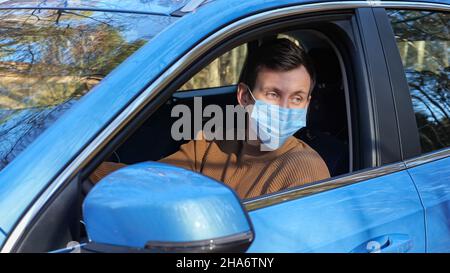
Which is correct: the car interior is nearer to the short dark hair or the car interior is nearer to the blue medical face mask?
the short dark hair

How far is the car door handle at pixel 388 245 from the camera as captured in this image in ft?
6.37

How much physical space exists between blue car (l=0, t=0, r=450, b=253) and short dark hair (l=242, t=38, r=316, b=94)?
100mm

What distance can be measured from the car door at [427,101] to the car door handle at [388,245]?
13cm

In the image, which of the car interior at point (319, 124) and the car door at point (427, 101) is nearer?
the car door at point (427, 101)

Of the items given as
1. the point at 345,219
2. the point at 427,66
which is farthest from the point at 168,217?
the point at 427,66

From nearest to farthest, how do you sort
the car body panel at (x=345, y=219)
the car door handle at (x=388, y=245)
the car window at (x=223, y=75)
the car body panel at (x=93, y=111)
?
1. the car body panel at (x=93, y=111)
2. the car body panel at (x=345, y=219)
3. the car door handle at (x=388, y=245)
4. the car window at (x=223, y=75)

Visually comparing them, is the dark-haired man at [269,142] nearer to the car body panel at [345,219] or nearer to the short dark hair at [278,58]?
the short dark hair at [278,58]

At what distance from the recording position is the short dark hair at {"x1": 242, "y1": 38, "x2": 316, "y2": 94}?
2531 millimetres

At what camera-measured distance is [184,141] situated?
2830 millimetres

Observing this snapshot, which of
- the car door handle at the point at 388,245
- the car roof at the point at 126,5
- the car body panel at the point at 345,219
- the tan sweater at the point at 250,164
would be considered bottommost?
the car door handle at the point at 388,245

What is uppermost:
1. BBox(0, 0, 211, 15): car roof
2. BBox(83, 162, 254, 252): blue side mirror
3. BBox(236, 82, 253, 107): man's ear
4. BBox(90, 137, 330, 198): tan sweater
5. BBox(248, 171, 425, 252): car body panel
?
BBox(0, 0, 211, 15): car roof

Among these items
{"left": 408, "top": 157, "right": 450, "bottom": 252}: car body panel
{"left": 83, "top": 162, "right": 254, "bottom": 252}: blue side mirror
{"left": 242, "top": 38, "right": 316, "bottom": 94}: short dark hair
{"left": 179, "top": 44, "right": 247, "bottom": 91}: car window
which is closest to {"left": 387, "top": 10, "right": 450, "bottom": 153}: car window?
{"left": 408, "top": 157, "right": 450, "bottom": 252}: car body panel

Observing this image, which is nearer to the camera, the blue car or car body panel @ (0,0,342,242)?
the blue car

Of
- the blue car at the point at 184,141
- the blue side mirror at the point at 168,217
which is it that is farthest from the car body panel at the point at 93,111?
the blue side mirror at the point at 168,217
